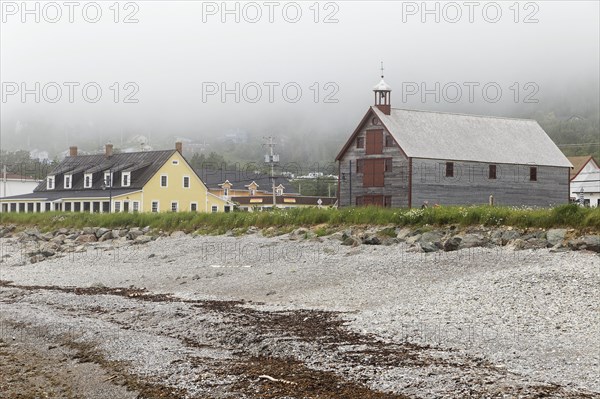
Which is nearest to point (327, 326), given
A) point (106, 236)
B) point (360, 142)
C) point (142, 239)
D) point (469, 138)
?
point (142, 239)

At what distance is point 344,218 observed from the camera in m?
41.0

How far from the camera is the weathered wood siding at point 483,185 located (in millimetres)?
61594

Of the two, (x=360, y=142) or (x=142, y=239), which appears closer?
(x=142, y=239)

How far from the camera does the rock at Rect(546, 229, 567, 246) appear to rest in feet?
94.7

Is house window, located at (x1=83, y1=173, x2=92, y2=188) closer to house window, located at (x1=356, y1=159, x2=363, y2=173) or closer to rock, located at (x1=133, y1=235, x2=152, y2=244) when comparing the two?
house window, located at (x1=356, y1=159, x2=363, y2=173)

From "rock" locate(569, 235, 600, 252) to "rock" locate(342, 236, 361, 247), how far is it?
923 cm

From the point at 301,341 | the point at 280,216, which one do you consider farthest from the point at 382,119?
the point at 301,341

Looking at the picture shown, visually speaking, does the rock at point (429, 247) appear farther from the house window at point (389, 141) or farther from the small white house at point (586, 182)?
the small white house at point (586, 182)

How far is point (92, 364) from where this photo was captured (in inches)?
770

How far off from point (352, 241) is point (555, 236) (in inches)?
347

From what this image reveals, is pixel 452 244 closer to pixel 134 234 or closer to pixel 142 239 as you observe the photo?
pixel 142 239

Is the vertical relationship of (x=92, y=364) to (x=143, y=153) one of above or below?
below

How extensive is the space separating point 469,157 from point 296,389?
49.7 m

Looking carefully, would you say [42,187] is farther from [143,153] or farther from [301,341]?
[301,341]
